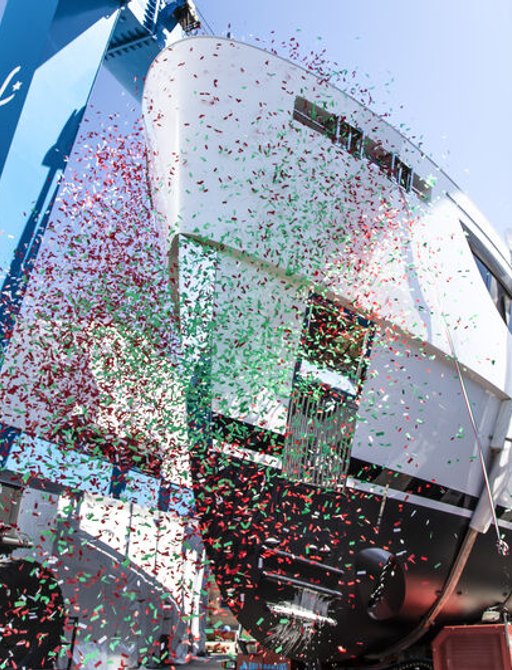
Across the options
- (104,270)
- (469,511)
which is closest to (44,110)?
(104,270)

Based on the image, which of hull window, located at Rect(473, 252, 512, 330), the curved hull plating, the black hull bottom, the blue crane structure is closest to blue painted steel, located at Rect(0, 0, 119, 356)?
the blue crane structure

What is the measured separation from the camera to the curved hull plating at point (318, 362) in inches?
158

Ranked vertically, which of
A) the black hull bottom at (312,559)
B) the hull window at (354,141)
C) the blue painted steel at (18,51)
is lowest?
the black hull bottom at (312,559)

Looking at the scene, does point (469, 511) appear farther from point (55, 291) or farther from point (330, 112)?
point (55, 291)

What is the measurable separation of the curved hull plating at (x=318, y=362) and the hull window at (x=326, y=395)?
1cm

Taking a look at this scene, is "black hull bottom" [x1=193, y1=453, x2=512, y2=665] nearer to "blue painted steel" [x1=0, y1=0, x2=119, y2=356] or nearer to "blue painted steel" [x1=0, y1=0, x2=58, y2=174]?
"blue painted steel" [x1=0, y1=0, x2=119, y2=356]

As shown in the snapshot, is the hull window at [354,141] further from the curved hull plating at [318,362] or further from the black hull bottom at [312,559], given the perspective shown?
the black hull bottom at [312,559]

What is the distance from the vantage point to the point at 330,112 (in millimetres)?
4910

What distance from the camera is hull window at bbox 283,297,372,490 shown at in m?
4.17

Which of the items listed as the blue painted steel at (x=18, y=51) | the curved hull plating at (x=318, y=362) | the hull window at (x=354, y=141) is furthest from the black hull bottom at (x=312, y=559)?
the blue painted steel at (x=18, y=51)

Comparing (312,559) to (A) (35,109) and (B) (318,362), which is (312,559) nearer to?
(B) (318,362)

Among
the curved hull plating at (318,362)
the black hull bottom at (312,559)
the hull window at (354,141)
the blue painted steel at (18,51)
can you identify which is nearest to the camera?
the black hull bottom at (312,559)

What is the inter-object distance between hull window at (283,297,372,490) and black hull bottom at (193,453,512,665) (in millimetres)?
162

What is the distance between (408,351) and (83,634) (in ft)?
24.9
